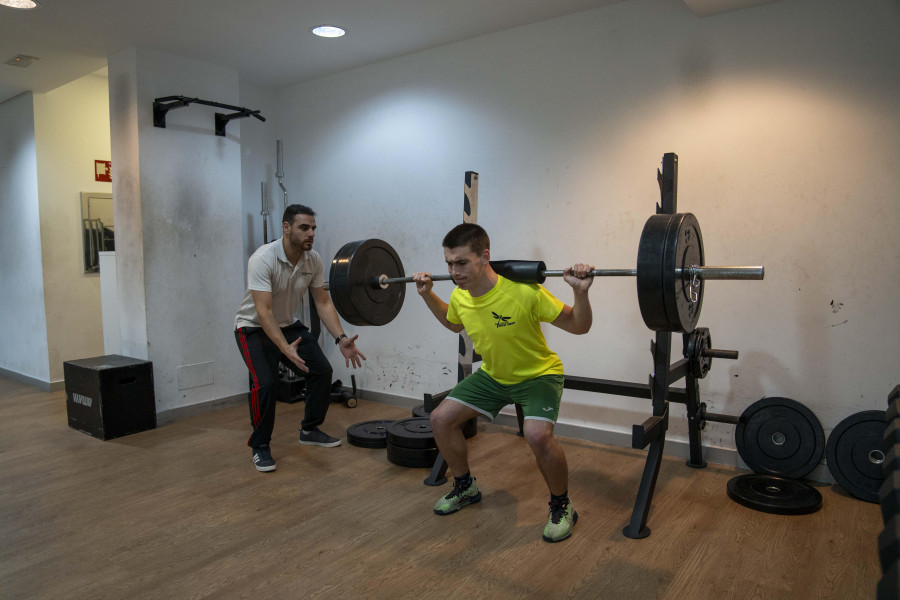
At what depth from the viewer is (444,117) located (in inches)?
162

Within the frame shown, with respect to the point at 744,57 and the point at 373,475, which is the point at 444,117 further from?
the point at 373,475

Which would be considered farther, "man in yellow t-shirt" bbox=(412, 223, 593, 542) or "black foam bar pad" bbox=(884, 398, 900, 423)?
"man in yellow t-shirt" bbox=(412, 223, 593, 542)

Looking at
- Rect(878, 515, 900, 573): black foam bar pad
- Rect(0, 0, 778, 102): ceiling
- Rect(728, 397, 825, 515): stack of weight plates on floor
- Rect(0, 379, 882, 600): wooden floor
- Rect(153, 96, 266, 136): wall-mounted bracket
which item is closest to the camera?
Rect(878, 515, 900, 573): black foam bar pad

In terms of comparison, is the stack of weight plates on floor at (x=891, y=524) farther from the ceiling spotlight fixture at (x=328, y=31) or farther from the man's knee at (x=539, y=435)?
the ceiling spotlight fixture at (x=328, y=31)

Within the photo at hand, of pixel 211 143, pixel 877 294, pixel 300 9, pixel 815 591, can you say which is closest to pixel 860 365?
pixel 877 294

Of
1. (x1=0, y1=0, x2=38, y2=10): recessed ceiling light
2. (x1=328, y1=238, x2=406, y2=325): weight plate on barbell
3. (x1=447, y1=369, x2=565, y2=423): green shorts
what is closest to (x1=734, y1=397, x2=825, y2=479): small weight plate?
(x1=447, y1=369, x2=565, y2=423): green shorts

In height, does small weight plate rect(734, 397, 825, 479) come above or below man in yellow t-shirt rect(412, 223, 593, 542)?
below

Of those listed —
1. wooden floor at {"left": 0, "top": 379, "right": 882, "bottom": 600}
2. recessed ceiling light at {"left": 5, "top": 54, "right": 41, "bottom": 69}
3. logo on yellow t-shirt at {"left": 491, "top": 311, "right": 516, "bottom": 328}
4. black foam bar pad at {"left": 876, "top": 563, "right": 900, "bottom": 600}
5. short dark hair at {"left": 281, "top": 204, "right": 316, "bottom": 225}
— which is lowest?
wooden floor at {"left": 0, "top": 379, "right": 882, "bottom": 600}

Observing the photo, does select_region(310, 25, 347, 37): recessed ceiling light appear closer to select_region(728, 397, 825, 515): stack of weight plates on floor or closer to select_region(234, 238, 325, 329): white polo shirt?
select_region(234, 238, 325, 329): white polo shirt

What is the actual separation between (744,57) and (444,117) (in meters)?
1.87

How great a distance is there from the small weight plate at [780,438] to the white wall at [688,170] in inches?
4.8

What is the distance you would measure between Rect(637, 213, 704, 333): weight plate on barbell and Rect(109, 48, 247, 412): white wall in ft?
10.9

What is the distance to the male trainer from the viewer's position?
3154 millimetres

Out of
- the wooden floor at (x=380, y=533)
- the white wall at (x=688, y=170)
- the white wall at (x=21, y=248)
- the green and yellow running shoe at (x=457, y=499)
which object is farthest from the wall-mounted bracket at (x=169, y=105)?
the green and yellow running shoe at (x=457, y=499)
